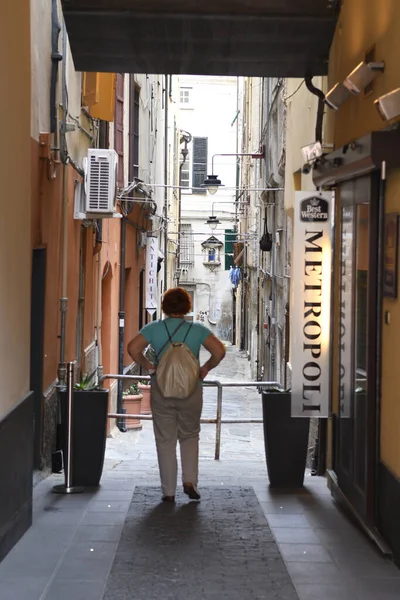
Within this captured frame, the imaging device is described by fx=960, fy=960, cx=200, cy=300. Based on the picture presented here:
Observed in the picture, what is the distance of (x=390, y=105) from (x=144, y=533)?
3.37 metres

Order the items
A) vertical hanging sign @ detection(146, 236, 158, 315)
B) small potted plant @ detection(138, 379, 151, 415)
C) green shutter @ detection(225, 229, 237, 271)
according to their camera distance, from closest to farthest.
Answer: small potted plant @ detection(138, 379, 151, 415), vertical hanging sign @ detection(146, 236, 158, 315), green shutter @ detection(225, 229, 237, 271)

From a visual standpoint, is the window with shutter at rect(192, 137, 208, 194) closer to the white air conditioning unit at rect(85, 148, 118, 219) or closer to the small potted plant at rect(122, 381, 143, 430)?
the small potted plant at rect(122, 381, 143, 430)

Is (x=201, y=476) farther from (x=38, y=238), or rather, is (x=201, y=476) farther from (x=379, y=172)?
(x=379, y=172)

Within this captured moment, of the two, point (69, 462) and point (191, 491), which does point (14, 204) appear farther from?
point (191, 491)

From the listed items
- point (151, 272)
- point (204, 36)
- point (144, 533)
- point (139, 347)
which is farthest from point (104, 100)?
point (151, 272)

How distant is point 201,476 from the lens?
9.09 metres

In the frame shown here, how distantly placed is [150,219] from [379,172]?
59.1 feet

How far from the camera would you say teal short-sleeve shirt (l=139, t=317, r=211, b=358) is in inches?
306

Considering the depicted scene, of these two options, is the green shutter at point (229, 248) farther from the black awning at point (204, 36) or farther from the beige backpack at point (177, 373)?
the beige backpack at point (177, 373)

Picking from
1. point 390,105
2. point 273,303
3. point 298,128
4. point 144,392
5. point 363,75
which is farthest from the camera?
point 273,303

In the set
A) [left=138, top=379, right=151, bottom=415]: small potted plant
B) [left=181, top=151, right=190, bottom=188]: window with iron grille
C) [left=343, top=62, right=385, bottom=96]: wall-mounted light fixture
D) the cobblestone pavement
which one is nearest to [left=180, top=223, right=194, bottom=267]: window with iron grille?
[left=181, top=151, right=190, bottom=188]: window with iron grille

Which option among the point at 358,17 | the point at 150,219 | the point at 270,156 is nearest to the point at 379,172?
the point at 358,17

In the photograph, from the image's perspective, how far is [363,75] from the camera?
6.73 metres

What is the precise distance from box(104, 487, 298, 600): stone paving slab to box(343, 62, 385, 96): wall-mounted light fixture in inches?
128
